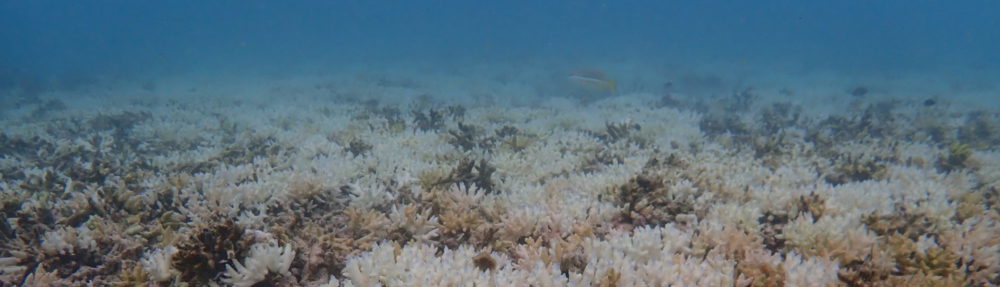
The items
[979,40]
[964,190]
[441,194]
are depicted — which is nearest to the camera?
[441,194]

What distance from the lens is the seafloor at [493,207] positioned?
A: 3.76 metres

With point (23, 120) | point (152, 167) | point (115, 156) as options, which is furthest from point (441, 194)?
point (23, 120)

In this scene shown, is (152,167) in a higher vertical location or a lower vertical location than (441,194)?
lower

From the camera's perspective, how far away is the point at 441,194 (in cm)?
573

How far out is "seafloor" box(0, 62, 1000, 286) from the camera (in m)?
3.76

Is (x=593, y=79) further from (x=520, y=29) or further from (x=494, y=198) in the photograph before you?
(x=520, y=29)

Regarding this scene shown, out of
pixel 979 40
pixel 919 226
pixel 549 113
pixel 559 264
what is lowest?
pixel 979 40

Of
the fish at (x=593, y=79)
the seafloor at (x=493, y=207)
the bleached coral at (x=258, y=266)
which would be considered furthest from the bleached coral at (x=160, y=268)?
the fish at (x=593, y=79)

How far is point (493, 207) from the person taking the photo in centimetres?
547

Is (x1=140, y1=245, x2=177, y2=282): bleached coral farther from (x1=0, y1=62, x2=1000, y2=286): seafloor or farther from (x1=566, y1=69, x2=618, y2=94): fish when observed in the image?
(x1=566, y1=69, x2=618, y2=94): fish

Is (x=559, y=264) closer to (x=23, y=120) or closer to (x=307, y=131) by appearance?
(x=307, y=131)

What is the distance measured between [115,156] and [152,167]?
10.0 ft

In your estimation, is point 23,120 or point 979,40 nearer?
point 23,120

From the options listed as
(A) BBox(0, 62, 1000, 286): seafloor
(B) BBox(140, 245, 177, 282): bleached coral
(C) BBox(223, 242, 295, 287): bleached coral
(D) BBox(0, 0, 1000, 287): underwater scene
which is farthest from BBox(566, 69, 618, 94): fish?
(B) BBox(140, 245, 177, 282): bleached coral
